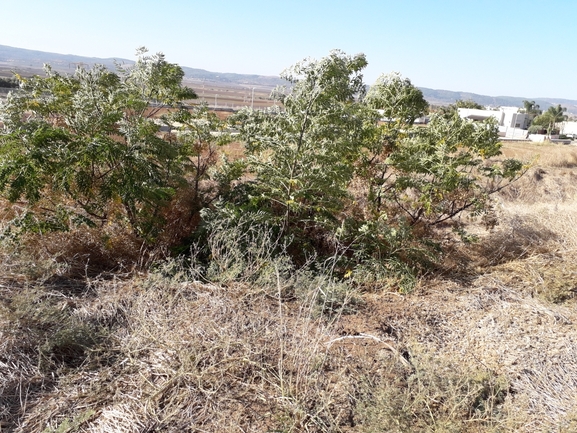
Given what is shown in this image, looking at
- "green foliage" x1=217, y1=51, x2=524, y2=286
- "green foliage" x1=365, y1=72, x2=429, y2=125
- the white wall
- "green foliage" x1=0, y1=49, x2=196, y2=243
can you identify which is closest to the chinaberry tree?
"green foliage" x1=0, y1=49, x2=196, y2=243

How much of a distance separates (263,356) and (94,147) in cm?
251

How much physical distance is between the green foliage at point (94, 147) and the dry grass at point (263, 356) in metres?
0.61

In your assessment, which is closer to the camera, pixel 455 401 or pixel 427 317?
pixel 455 401

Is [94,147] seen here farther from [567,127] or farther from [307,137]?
[567,127]

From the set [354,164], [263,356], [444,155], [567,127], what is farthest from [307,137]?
[567,127]

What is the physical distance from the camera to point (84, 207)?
169 inches

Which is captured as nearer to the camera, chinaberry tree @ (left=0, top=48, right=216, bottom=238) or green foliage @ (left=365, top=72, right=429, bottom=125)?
chinaberry tree @ (left=0, top=48, right=216, bottom=238)

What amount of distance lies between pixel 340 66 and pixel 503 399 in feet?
11.6

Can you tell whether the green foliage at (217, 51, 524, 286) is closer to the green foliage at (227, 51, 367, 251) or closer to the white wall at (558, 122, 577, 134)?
the green foliage at (227, 51, 367, 251)

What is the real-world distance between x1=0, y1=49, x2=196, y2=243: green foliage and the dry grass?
0.61m

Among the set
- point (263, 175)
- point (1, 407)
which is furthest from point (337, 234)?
point (1, 407)

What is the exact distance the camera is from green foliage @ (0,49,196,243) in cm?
373

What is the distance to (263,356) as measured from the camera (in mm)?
3033

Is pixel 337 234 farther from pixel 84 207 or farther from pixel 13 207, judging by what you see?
pixel 13 207
